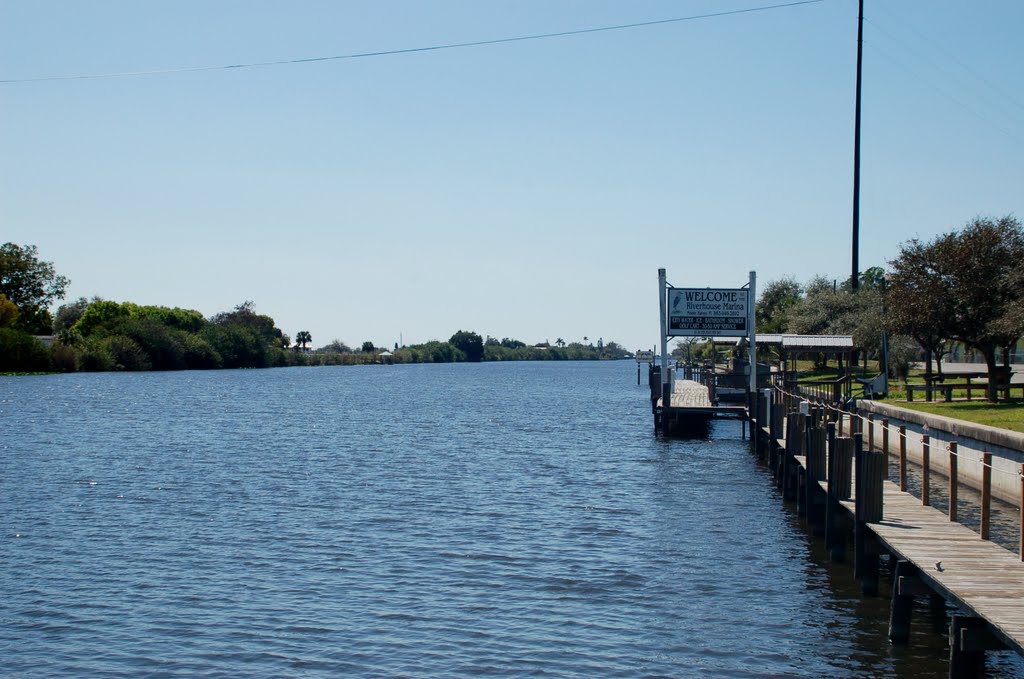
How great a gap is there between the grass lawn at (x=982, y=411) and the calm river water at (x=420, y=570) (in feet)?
18.7

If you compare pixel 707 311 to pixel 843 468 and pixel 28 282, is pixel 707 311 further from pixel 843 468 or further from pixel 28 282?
pixel 28 282

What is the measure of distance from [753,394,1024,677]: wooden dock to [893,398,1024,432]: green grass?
7142 millimetres

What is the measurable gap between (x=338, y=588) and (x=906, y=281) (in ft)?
95.9

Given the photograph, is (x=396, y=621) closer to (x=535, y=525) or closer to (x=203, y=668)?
(x=203, y=668)

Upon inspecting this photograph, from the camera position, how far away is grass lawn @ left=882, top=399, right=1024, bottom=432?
88.8 ft

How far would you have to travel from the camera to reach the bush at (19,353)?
106m

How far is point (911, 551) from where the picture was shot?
1327 cm

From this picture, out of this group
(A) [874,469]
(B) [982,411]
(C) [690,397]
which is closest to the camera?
(A) [874,469]

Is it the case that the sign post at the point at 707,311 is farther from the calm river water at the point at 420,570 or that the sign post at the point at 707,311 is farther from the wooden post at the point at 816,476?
the wooden post at the point at 816,476

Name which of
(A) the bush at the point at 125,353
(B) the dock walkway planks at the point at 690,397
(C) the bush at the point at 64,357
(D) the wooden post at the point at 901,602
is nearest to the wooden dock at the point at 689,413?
(B) the dock walkway planks at the point at 690,397

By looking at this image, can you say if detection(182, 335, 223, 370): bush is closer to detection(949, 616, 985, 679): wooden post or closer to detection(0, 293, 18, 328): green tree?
detection(0, 293, 18, 328): green tree

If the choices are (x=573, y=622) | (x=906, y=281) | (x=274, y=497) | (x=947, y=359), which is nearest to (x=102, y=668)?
(x=573, y=622)

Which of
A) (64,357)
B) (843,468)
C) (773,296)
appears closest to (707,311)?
(843,468)

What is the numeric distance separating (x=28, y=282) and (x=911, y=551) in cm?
14354
